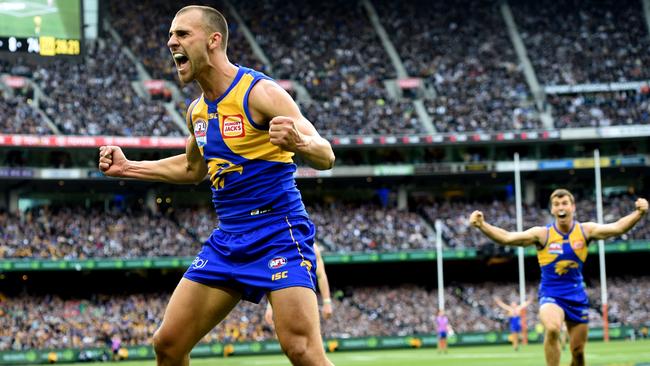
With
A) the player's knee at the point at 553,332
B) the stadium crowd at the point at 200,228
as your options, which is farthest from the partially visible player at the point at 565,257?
the stadium crowd at the point at 200,228

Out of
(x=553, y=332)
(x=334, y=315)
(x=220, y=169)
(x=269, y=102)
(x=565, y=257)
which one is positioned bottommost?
(x=334, y=315)

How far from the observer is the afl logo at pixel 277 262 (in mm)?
7355

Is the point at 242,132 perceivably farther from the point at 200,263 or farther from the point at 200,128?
the point at 200,263


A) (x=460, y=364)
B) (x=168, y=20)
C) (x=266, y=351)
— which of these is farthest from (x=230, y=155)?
(x=168, y=20)

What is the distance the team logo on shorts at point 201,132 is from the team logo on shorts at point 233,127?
0.21 metres

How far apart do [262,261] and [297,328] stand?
587mm

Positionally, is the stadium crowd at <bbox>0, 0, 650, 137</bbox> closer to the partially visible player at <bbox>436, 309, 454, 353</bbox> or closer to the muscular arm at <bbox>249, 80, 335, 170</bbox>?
the partially visible player at <bbox>436, 309, 454, 353</bbox>

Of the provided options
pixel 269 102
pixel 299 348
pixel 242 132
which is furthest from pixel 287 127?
pixel 299 348

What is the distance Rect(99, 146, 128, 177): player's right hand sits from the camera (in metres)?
8.23

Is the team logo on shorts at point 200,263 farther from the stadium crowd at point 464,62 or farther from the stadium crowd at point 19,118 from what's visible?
the stadium crowd at point 464,62

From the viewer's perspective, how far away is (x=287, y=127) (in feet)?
21.2

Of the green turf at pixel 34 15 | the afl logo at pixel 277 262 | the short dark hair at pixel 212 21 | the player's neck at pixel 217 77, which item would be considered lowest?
the afl logo at pixel 277 262

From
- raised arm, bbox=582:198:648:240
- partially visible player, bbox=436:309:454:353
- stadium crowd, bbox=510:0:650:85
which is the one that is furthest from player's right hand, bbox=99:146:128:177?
stadium crowd, bbox=510:0:650:85

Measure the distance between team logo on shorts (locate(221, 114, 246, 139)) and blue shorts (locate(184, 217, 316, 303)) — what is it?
0.73 metres
